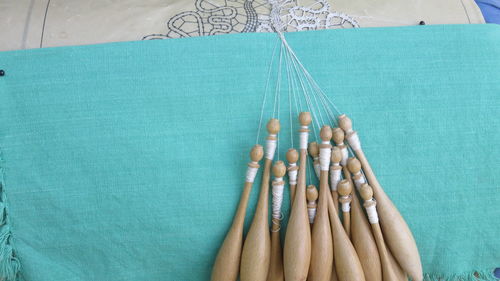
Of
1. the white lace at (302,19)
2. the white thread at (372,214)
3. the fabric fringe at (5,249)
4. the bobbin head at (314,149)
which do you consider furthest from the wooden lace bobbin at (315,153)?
the fabric fringe at (5,249)

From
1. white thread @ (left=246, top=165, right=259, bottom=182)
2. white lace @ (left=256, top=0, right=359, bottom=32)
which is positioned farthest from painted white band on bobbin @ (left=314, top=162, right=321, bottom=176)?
white lace @ (left=256, top=0, right=359, bottom=32)

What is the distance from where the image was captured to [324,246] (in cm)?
66

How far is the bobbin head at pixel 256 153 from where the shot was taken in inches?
26.4

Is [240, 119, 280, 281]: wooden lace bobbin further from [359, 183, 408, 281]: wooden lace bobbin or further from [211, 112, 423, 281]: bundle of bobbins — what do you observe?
[359, 183, 408, 281]: wooden lace bobbin

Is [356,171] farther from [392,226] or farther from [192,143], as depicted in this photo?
[192,143]

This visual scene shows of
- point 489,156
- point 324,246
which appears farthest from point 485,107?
point 324,246

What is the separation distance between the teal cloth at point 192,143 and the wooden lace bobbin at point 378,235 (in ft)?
0.20

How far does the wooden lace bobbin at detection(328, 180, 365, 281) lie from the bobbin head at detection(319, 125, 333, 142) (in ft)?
0.32

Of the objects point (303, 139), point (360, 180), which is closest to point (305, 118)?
point (303, 139)

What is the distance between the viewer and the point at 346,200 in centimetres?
68

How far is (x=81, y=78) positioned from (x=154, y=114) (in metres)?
0.14

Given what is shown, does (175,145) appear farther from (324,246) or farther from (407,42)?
(407,42)

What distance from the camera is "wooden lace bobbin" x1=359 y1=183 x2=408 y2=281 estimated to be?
0.67 meters

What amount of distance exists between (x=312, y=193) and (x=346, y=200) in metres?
0.06
